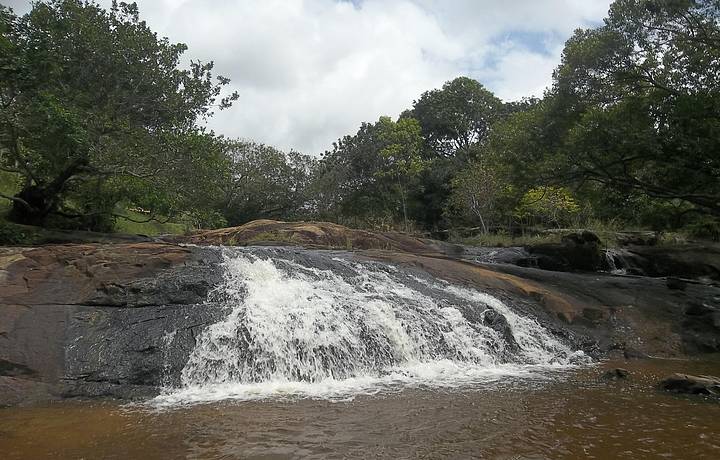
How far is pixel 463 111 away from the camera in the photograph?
4644 cm

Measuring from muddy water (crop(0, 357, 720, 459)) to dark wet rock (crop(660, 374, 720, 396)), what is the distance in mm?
324

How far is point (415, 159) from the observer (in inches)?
1629

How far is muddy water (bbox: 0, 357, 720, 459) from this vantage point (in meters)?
5.43

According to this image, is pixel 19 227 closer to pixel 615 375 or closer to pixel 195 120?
pixel 195 120

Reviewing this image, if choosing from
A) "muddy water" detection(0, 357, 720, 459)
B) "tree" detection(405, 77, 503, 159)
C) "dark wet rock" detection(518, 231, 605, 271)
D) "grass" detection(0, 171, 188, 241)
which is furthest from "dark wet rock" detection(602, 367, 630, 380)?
"tree" detection(405, 77, 503, 159)

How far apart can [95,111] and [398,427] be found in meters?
13.1

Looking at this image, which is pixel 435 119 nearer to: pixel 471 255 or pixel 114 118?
pixel 471 255

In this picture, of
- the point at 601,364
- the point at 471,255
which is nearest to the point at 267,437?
the point at 601,364

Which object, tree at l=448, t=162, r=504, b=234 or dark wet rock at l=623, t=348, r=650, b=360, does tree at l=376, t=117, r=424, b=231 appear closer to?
tree at l=448, t=162, r=504, b=234

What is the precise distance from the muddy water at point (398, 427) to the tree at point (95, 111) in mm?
8727

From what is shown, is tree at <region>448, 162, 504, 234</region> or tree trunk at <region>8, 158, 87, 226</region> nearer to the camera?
tree trunk at <region>8, 158, 87, 226</region>

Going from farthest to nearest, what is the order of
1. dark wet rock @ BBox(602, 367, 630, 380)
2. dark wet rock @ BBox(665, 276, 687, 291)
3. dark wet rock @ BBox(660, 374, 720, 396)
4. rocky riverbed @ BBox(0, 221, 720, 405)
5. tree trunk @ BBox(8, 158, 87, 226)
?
tree trunk @ BBox(8, 158, 87, 226) < dark wet rock @ BBox(665, 276, 687, 291) < dark wet rock @ BBox(602, 367, 630, 380) < rocky riverbed @ BBox(0, 221, 720, 405) < dark wet rock @ BBox(660, 374, 720, 396)

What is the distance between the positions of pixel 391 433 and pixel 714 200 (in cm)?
1330

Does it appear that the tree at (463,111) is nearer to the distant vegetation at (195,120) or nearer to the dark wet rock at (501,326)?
the distant vegetation at (195,120)
